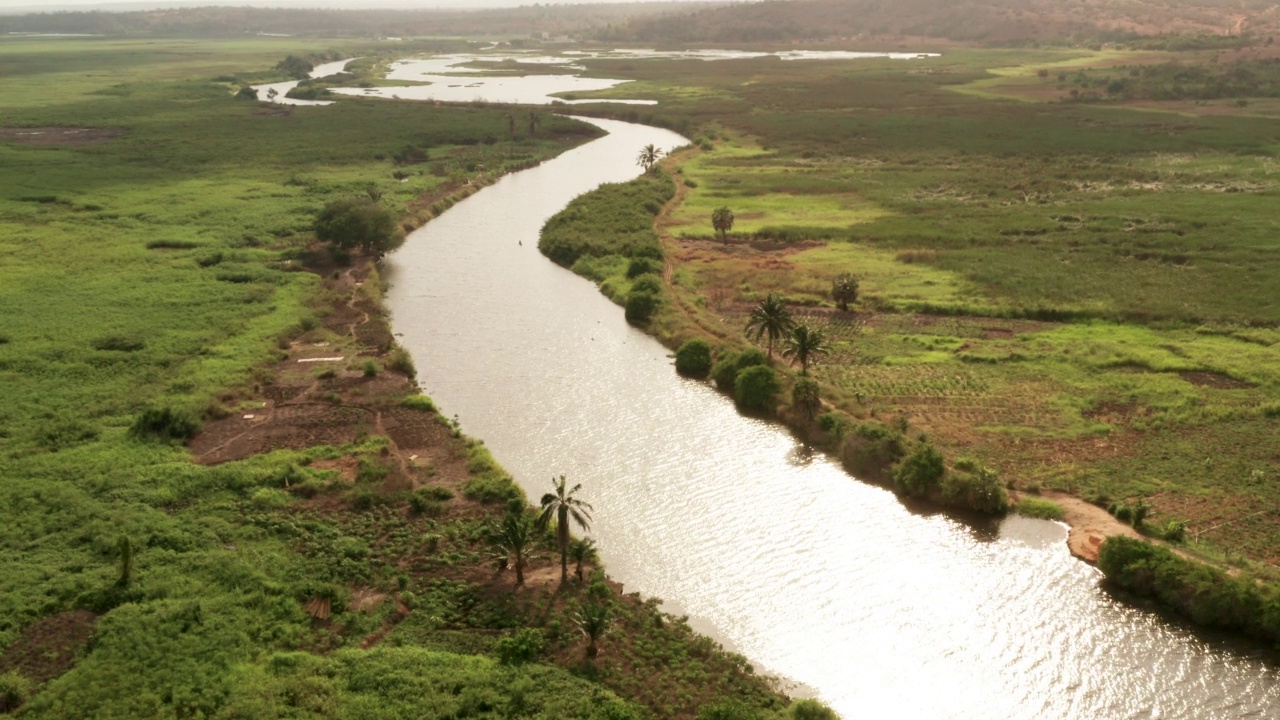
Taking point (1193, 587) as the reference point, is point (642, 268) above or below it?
above

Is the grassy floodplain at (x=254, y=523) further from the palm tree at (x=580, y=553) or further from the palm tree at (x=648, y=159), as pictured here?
the palm tree at (x=648, y=159)

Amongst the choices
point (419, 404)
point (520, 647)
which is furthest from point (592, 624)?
point (419, 404)

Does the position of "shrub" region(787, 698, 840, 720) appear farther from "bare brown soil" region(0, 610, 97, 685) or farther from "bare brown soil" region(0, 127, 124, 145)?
"bare brown soil" region(0, 127, 124, 145)

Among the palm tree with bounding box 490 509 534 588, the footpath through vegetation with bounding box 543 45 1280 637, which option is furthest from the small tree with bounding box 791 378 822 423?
the palm tree with bounding box 490 509 534 588

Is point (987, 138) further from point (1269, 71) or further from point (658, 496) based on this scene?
point (658, 496)

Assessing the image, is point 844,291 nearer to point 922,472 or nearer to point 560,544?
point 922,472

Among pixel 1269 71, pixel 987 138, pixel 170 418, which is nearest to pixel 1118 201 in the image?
pixel 987 138
